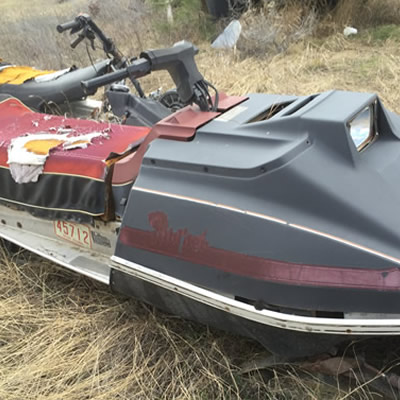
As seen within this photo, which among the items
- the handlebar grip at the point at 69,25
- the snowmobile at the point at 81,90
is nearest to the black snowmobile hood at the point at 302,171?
the snowmobile at the point at 81,90

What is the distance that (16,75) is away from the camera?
11.7 feet

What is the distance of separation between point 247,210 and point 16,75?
268 cm

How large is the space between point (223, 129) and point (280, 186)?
40 cm

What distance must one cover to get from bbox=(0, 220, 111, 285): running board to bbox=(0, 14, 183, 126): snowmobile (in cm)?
96

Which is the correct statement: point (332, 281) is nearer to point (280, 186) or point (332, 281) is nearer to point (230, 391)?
point (280, 186)

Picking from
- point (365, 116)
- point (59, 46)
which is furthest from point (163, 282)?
point (59, 46)

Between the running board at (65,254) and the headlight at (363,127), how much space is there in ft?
3.80

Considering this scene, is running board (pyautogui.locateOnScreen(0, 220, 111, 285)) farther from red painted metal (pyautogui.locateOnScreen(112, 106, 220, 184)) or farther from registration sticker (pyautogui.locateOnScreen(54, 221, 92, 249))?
red painted metal (pyautogui.locateOnScreen(112, 106, 220, 184))

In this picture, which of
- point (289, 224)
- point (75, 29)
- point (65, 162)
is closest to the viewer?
point (289, 224)

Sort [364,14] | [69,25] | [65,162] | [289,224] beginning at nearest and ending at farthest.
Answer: [289,224]
[65,162]
[69,25]
[364,14]

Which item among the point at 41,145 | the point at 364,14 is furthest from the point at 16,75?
the point at 364,14

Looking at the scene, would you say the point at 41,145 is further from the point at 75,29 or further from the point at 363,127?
the point at 363,127

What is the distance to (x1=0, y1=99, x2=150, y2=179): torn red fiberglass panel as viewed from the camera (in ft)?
6.82

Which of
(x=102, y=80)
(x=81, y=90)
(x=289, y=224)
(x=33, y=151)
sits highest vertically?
(x=102, y=80)
